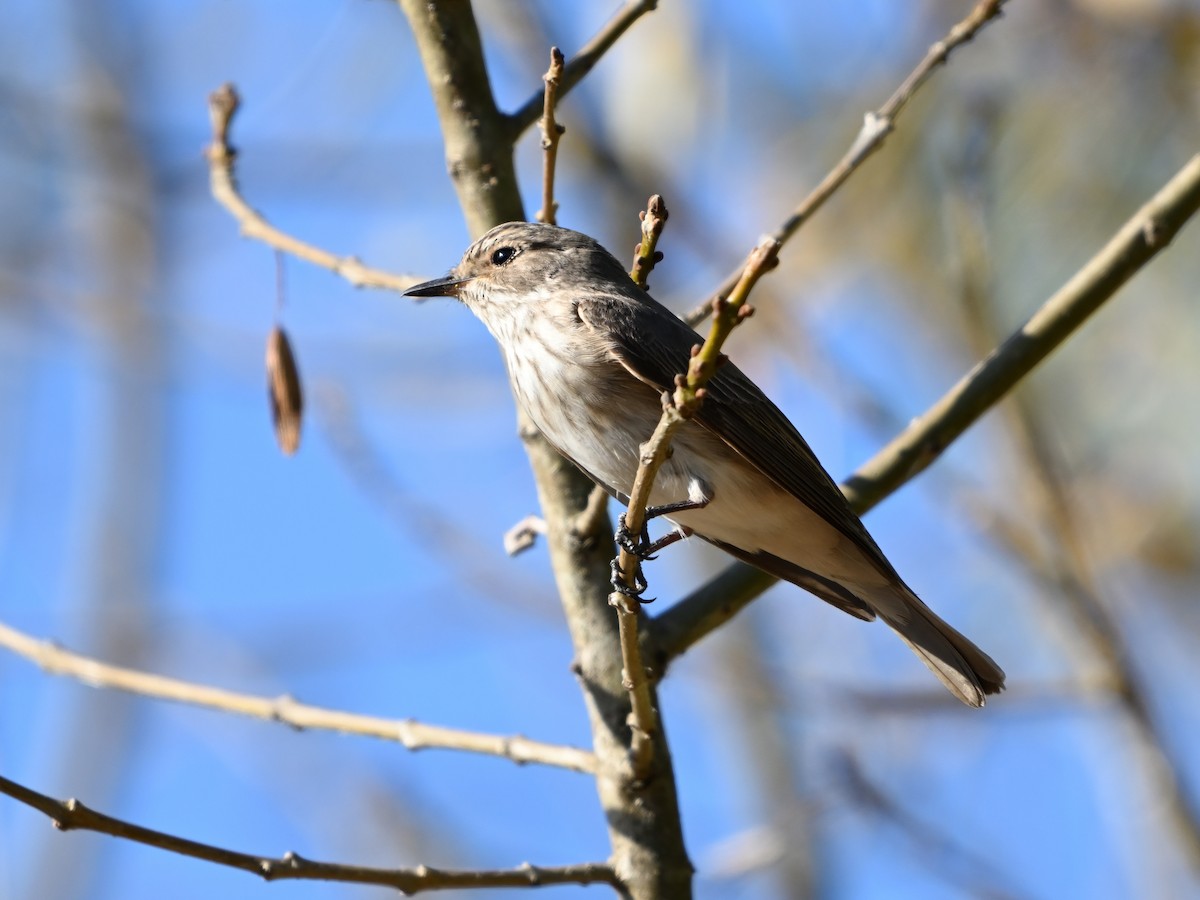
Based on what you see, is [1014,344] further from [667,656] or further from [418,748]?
[418,748]

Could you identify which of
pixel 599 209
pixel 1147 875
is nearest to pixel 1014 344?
pixel 1147 875

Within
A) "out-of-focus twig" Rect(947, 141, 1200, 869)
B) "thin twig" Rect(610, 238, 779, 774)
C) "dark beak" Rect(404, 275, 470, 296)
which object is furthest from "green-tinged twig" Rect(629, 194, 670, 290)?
"out-of-focus twig" Rect(947, 141, 1200, 869)

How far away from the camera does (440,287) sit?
4348mm

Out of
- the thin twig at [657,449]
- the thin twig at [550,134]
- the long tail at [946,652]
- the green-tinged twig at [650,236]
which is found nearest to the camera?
the thin twig at [657,449]

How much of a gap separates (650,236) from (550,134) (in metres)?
0.76

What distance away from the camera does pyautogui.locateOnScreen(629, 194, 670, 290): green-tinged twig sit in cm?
242

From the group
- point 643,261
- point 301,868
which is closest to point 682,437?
point 643,261

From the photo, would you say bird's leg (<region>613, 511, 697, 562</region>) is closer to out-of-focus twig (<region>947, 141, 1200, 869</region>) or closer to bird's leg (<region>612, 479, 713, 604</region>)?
bird's leg (<region>612, 479, 713, 604</region>)

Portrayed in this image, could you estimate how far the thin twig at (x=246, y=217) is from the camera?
3703 millimetres

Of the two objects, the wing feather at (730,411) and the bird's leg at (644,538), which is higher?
the wing feather at (730,411)

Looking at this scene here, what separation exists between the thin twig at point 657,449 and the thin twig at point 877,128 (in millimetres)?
772

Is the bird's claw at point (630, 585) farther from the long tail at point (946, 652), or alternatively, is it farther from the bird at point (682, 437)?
the long tail at point (946, 652)

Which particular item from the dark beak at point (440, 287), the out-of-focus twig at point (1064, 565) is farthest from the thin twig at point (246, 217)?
the out-of-focus twig at point (1064, 565)

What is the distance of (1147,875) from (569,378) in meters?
3.46
